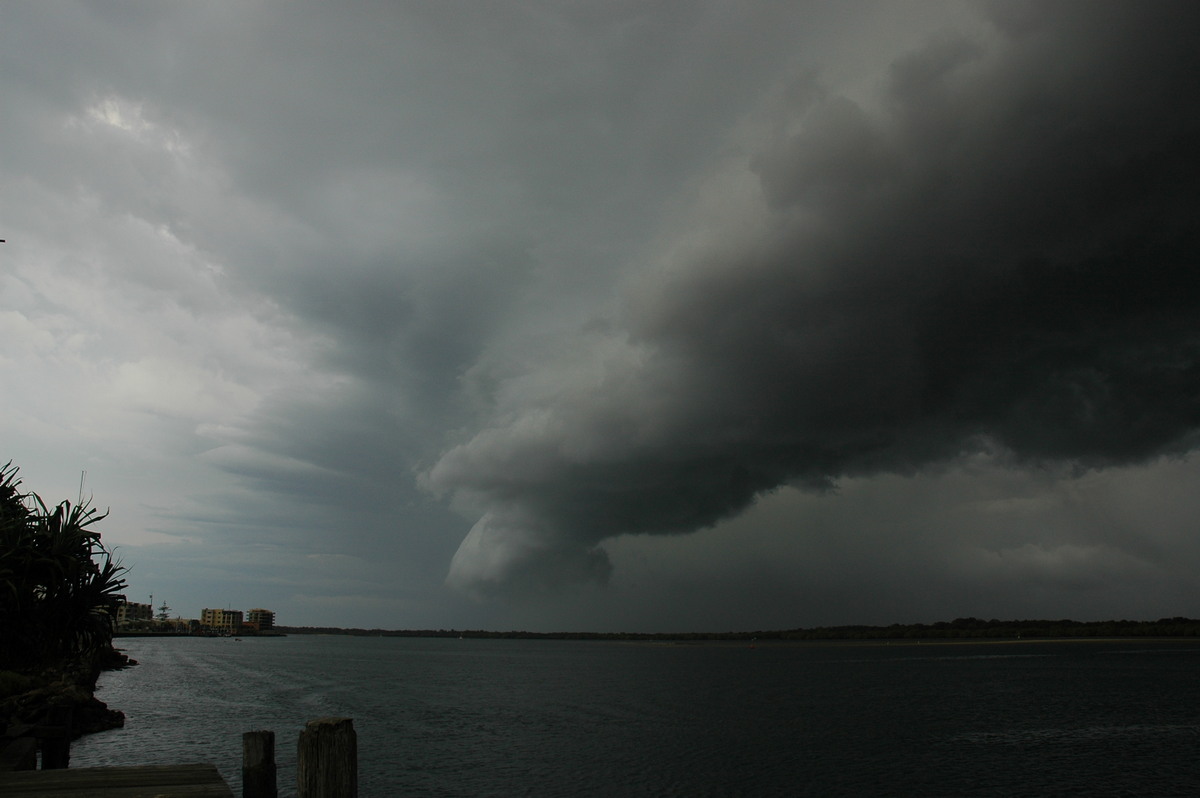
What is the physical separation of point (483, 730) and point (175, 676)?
73291 mm

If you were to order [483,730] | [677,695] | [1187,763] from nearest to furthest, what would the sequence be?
1. [1187,763]
2. [483,730]
3. [677,695]

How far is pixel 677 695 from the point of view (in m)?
82.8

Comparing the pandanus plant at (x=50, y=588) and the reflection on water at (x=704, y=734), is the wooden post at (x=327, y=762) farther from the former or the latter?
the reflection on water at (x=704, y=734)

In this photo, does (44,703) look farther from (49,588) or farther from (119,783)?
(119,783)

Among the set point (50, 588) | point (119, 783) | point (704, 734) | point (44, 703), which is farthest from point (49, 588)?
point (704, 734)

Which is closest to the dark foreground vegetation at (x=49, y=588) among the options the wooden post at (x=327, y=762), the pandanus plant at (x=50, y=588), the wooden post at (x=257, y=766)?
the pandanus plant at (x=50, y=588)

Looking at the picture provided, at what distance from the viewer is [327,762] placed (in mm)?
10508

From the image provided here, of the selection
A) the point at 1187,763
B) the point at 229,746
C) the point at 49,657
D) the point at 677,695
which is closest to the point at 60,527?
the point at 49,657

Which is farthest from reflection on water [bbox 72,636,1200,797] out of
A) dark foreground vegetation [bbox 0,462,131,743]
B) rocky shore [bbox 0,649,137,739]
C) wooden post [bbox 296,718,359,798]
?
wooden post [bbox 296,718,359,798]

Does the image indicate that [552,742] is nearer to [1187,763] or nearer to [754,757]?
[754,757]

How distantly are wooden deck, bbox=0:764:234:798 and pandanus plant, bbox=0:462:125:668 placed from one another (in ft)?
18.7

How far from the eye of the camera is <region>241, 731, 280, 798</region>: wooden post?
16.8 m

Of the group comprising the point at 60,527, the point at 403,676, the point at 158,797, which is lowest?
the point at 403,676

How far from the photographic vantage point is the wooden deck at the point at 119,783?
45.9ft
